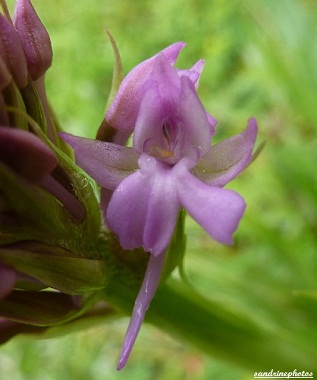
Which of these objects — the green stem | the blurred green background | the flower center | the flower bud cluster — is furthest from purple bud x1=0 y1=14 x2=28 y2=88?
the blurred green background

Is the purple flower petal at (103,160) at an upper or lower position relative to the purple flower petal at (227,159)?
lower

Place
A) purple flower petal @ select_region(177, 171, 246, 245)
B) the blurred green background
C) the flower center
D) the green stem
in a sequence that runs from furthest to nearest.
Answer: the blurred green background < the green stem < the flower center < purple flower petal @ select_region(177, 171, 246, 245)

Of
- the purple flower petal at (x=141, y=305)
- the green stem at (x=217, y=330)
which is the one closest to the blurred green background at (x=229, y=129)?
the green stem at (x=217, y=330)

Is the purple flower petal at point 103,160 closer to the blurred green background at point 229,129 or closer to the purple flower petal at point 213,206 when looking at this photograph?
the purple flower petal at point 213,206

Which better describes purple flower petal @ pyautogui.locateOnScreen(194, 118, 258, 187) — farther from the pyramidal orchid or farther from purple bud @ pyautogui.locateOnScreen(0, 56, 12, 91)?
purple bud @ pyautogui.locateOnScreen(0, 56, 12, 91)

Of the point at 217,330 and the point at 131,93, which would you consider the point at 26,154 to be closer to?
the point at 131,93

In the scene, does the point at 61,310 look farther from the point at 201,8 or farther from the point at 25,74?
the point at 201,8

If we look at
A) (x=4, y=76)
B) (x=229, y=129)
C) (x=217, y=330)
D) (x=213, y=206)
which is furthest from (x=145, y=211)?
(x=229, y=129)
